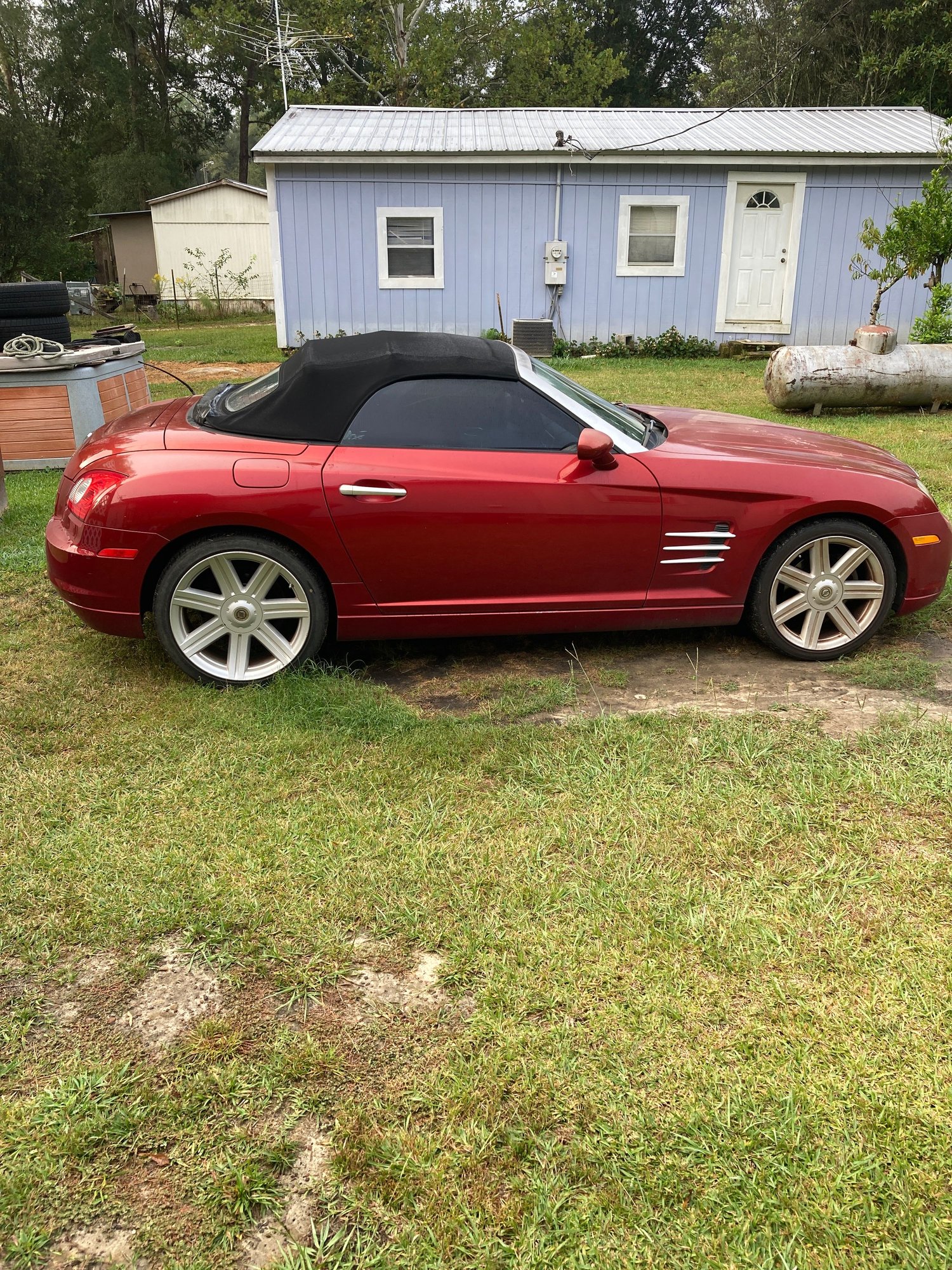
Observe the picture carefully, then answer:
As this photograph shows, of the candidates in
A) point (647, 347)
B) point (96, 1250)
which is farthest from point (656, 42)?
point (96, 1250)

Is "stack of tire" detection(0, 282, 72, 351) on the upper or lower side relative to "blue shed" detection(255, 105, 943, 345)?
lower

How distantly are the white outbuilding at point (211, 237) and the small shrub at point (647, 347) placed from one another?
1449cm

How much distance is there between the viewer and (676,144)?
50.8 ft

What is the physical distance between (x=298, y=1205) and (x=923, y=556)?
3.76 meters

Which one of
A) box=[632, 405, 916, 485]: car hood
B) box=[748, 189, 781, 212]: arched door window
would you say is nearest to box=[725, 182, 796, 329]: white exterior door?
box=[748, 189, 781, 212]: arched door window

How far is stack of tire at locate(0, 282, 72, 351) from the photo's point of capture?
8.19 m

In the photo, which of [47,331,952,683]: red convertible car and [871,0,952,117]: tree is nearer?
[47,331,952,683]: red convertible car

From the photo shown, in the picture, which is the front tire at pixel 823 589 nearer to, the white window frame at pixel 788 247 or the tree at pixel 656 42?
the white window frame at pixel 788 247

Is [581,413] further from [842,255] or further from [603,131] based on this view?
[603,131]

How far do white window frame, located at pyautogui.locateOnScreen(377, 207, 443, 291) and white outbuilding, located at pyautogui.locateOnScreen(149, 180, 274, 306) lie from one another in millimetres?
13253

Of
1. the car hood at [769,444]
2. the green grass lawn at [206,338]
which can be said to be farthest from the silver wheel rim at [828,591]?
the green grass lawn at [206,338]

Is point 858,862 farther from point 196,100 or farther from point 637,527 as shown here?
point 196,100

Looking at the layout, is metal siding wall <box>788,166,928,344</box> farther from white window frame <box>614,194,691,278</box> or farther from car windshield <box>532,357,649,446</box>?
car windshield <box>532,357,649,446</box>

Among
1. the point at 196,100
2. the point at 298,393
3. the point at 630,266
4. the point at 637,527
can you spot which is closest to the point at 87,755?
the point at 298,393
